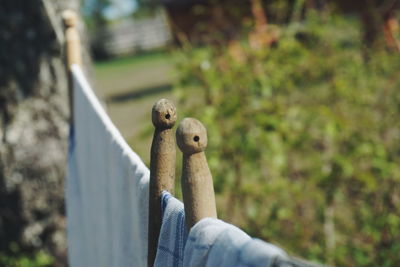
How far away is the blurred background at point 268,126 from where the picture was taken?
3.59 meters

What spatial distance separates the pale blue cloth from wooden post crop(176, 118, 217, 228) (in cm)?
5

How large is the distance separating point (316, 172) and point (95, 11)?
133 ft

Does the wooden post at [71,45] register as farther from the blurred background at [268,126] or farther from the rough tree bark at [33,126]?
the rough tree bark at [33,126]

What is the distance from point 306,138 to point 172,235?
2.34 metres

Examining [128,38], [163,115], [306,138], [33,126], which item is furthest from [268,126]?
[128,38]

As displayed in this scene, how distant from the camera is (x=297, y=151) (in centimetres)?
393

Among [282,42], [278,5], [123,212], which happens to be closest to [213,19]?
[278,5]

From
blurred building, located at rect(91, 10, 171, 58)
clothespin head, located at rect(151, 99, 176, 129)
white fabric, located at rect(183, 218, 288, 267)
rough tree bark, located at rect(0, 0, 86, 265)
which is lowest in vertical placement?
blurred building, located at rect(91, 10, 171, 58)

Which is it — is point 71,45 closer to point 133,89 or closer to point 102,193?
point 102,193

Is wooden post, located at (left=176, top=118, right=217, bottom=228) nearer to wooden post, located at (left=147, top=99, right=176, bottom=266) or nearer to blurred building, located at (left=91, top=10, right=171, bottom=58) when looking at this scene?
wooden post, located at (left=147, top=99, right=176, bottom=266)

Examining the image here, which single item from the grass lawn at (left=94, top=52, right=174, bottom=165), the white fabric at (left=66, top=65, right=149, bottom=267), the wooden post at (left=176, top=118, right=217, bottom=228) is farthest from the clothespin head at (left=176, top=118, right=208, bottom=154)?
the grass lawn at (left=94, top=52, right=174, bottom=165)

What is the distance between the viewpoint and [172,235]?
145 cm

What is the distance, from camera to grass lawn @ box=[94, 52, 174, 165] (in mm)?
10310

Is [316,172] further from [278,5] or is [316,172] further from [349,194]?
[278,5]
